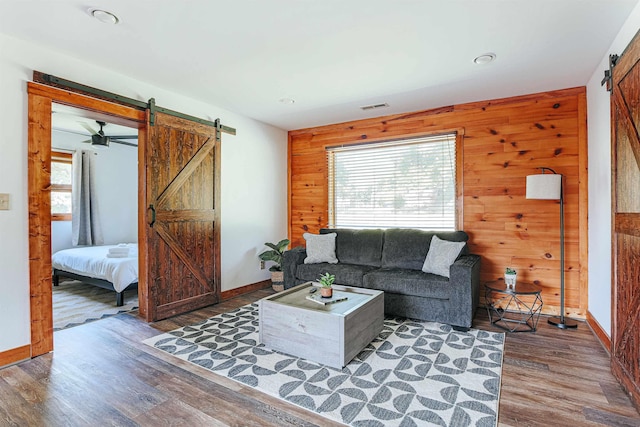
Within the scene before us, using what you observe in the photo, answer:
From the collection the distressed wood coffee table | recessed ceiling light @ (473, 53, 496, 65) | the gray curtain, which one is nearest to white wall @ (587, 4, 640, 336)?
recessed ceiling light @ (473, 53, 496, 65)

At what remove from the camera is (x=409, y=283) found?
331 cm

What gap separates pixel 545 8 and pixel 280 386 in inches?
117

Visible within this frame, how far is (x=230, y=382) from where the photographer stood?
218 centimetres

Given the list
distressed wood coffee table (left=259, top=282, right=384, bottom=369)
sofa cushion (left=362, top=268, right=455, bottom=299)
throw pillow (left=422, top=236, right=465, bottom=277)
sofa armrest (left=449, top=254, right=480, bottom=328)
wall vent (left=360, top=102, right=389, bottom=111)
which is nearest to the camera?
distressed wood coffee table (left=259, top=282, right=384, bottom=369)

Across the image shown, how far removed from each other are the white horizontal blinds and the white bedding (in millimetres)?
2757

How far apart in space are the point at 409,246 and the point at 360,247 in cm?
63

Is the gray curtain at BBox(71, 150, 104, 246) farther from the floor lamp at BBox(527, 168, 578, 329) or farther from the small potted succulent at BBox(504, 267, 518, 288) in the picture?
the floor lamp at BBox(527, 168, 578, 329)

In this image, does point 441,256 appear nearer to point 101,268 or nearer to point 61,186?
point 101,268

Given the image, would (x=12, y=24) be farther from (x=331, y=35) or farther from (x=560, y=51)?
(x=560, y=51)

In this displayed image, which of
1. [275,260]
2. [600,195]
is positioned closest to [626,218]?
[600,195]

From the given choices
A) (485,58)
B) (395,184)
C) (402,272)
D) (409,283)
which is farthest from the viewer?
(395,184)

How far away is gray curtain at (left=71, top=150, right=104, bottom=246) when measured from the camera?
5.50 m

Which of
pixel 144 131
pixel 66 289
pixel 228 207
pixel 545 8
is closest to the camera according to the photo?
pixel 545 8

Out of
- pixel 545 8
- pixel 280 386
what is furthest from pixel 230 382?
pixel 545 8
